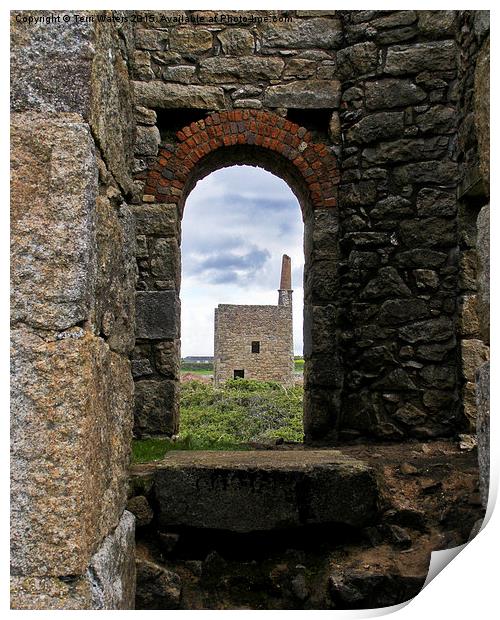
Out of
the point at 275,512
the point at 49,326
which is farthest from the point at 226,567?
the point at 49,326

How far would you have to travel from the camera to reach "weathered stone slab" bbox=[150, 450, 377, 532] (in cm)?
256

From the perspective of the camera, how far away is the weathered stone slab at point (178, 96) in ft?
15.1

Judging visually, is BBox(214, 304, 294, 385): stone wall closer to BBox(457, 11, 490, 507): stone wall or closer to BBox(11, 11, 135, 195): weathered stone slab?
BBox(457, 11, 490, 507): stone wall

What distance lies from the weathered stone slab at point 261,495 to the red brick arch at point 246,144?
2.61 metres

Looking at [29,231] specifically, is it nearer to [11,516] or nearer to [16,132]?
[16,132]

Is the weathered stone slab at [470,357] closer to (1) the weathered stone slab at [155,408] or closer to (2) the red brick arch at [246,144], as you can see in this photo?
(2) the red brick arch at [246,144]

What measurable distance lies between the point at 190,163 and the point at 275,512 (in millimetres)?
3141

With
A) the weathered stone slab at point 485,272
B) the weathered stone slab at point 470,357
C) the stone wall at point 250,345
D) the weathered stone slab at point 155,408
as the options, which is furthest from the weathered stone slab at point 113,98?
the stone wall at point 250,345

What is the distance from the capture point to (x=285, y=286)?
27.5 m

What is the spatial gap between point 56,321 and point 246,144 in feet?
11.7

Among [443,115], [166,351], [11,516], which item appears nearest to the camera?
[11,516]

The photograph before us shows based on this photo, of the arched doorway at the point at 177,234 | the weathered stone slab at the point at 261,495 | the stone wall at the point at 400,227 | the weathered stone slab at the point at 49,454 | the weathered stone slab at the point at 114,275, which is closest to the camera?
the weathered stone slab at the point at 49,454

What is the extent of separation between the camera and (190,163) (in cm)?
464

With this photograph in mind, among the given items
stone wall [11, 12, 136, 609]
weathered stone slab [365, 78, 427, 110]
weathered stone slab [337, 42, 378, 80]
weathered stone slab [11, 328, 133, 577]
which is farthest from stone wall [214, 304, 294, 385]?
weathered stone slab [11, 328, 133, 577]
